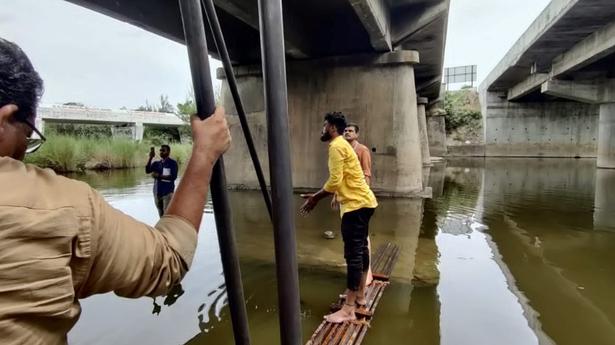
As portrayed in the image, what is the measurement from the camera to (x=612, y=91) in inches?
936

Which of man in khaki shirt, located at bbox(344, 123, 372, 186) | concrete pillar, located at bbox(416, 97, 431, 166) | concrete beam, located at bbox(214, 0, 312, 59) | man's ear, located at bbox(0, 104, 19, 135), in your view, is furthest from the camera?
concrete pillar, located at bbox(416, 97, 431, 166)

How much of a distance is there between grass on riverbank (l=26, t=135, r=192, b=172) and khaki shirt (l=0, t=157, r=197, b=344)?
18.8 m

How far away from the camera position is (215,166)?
65.3 inches

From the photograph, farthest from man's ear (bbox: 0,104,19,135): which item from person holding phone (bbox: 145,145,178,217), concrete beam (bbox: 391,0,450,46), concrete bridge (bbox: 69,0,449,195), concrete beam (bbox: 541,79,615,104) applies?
concrete beam (bbox: 541,79,615,104)

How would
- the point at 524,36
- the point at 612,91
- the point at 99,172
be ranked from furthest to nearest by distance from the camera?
the point at 612,91
the point at 99,172
the point at 524,36

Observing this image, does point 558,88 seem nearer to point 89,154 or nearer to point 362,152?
point 362,152

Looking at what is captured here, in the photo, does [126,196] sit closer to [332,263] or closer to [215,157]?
[332,263]

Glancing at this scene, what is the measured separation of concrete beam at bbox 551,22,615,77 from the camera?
52.4ft

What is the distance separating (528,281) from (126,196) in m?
10.8

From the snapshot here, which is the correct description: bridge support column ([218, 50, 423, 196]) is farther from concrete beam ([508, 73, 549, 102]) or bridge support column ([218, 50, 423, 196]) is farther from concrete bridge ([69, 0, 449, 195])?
concrete beam ([508, 73, 549, 102])

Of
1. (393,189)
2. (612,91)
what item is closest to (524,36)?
(612,91)

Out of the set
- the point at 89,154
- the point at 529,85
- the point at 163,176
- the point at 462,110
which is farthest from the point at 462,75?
the point at 163,176

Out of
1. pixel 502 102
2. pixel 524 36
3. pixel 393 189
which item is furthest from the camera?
pixel 502 102

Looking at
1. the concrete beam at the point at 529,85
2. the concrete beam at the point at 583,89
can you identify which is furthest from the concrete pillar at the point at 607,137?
the concrete beam at the point at 529,85
